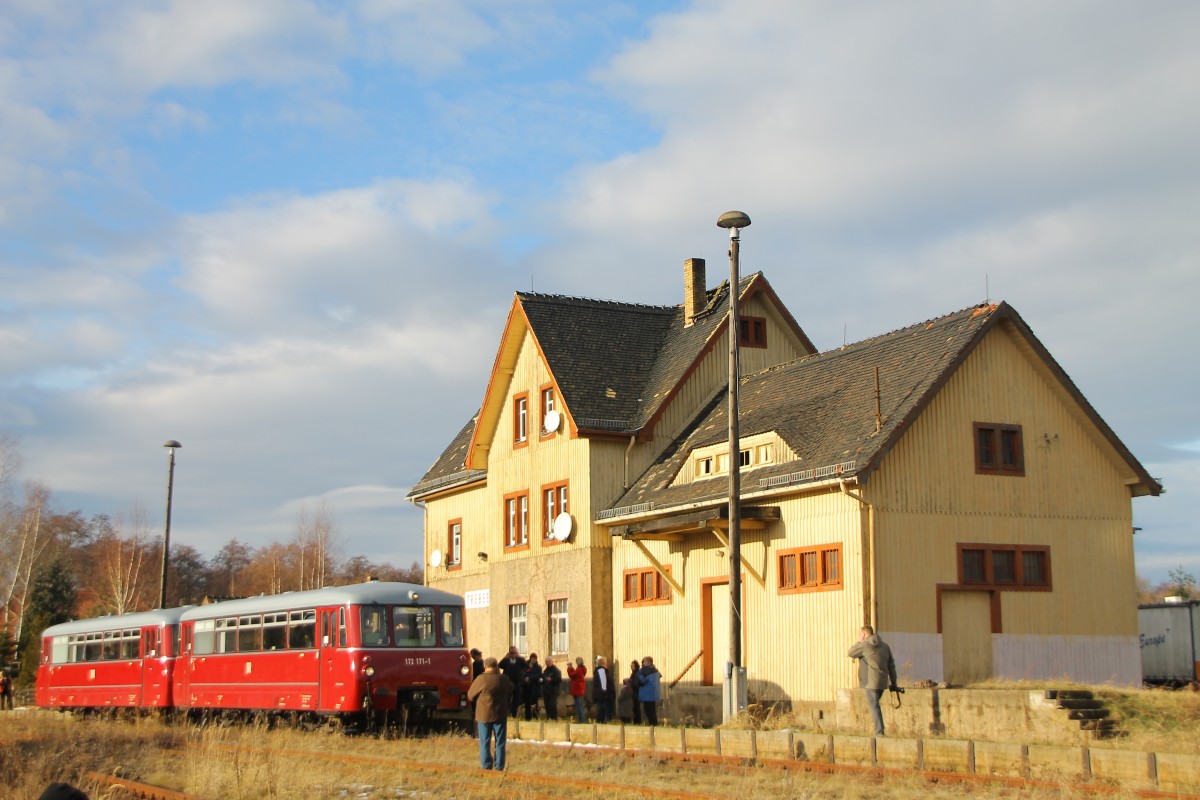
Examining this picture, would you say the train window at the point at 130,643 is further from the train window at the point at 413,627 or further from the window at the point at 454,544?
the train window at the point at 413,627

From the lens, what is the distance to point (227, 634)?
28.5 meters

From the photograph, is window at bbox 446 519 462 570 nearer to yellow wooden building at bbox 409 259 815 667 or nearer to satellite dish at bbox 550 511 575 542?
yellow wooden building at bbox 409 259 815 667

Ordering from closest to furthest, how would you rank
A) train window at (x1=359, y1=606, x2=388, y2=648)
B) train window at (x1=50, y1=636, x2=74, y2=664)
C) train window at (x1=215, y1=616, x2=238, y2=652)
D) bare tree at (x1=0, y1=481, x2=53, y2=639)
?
train window at (x1=359, y1=606, x2=388, y2=648) → train window at (x1=215, y1=616, x2=238, y2=652) → train window at (x1=50, y1=636, x2=74, y2=664) → bare tree at (x1=0, y1=481, x2=53, y2=639)

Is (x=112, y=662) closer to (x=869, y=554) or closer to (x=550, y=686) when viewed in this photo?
(x=550, y=686)

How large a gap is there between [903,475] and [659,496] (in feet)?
22.0

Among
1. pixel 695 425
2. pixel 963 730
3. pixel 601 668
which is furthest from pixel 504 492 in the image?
pixel 963 730

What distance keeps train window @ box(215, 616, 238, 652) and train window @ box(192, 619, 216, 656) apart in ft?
1.05

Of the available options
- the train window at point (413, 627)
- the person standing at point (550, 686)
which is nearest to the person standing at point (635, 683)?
the person standing at point (550, 686)

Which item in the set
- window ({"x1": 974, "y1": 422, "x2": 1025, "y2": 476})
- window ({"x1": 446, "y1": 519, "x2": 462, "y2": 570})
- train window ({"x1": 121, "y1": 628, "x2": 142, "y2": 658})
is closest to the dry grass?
window ({"x1": 974, "y1": 422, "x2": 1025, "y2": 476})

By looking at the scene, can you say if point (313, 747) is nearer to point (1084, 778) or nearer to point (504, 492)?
point (1084, 778)

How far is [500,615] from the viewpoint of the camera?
1415 inches

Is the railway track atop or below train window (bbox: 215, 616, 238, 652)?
below

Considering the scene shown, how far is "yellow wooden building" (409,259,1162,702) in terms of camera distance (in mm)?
24562

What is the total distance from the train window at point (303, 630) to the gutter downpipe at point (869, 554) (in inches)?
379
